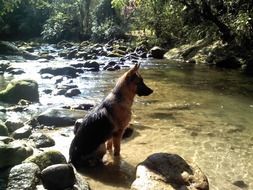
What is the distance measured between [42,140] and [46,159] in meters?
1.92

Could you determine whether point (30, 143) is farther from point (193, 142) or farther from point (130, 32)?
point (130, 32)

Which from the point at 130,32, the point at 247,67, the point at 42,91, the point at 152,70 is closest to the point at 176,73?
the point at 152,70

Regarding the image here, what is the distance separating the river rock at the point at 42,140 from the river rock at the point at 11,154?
54.1 inches

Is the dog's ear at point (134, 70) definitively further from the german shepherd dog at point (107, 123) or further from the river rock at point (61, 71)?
the river rock at point (61, 71)

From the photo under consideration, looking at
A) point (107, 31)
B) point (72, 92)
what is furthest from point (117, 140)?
point (107, 31)

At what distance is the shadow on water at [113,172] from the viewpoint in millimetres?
6579

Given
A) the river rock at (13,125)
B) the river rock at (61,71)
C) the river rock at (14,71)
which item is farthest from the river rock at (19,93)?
the river rock at (14,71)

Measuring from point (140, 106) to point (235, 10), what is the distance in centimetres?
1223

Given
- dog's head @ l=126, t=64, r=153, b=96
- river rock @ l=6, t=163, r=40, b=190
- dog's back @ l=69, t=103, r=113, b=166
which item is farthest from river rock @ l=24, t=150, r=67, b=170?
dog's head @ l=126, t=64, r=153, b=96

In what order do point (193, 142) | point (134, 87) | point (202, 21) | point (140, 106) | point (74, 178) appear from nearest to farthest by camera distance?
point (74, 178) → point (134, 87) → point (193, 142) → point (140, 106) → point (202, 21)

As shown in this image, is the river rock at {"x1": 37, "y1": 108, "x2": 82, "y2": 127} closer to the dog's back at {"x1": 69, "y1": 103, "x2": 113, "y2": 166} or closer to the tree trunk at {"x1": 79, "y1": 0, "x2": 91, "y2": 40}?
the dog's back at {"x1": 69, "y1": 103, "x2": 113, "y2": 166}

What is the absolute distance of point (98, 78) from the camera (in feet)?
59.3

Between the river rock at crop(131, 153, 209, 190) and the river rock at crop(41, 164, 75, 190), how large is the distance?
932 millimetres

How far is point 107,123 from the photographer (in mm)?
7047
